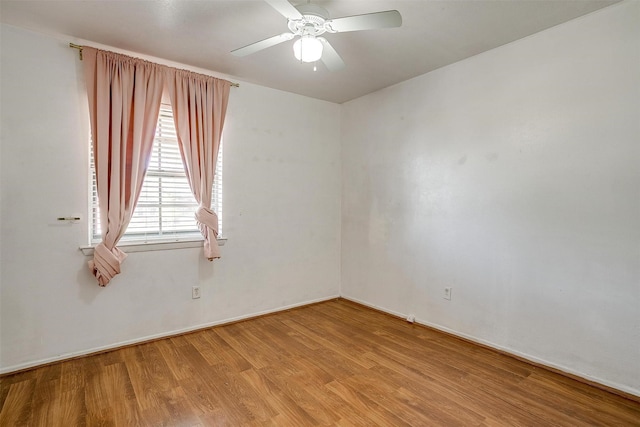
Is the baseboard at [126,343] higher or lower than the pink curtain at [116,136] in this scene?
lower

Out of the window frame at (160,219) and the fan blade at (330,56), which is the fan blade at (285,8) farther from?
the window frame at (160,219)

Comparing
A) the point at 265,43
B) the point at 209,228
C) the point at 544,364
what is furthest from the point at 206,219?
the point at 544,364

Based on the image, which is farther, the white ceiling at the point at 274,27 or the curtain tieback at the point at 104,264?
the curtain tieback at the point at 104,264

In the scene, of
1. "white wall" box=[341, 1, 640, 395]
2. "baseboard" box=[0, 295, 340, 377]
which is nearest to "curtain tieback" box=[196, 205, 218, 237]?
"baseboard" box=[0, 295, 340, 377]

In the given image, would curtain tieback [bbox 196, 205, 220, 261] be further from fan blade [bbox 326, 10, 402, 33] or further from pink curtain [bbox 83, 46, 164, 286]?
fan blade [bbox 326, 10, 402, 33]

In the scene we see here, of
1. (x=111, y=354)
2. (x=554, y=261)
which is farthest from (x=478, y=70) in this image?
(x=111, y=354)

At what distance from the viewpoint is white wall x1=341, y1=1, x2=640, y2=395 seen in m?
2.17

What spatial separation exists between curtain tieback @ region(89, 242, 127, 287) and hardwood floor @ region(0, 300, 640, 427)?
26.5 inches

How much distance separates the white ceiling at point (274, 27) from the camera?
2135 millimetres

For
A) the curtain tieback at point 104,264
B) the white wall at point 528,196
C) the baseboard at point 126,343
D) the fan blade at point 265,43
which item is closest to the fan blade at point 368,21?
the fan blade at point 265,43

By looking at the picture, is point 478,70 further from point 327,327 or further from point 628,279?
point 327,327

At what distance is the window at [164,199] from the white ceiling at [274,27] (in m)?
0.70

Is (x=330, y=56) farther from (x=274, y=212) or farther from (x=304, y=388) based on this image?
(x=304, y=388)

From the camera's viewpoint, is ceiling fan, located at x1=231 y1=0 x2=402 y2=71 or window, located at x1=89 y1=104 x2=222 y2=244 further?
window, located at x1=89 y1=104 x2=222 y2=244
